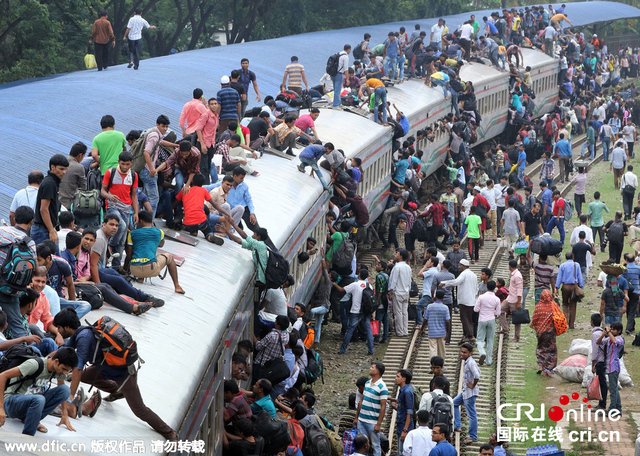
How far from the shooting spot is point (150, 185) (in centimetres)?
1166

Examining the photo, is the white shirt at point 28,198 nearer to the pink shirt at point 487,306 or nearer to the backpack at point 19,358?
the backpack at point 19,358

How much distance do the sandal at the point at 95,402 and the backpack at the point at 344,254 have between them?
10.7 metres

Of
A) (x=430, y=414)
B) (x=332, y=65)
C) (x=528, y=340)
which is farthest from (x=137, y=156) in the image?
(x=332, y=65)

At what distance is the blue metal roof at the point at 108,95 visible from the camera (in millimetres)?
14656

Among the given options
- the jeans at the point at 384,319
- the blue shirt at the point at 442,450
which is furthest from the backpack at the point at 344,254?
the blue shirt at the point at 442,450

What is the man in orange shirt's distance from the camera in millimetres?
22234

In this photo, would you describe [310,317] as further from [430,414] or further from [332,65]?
[332,65]

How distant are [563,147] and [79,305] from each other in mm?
24089

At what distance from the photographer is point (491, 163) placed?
2794cm

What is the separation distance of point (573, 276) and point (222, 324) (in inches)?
374

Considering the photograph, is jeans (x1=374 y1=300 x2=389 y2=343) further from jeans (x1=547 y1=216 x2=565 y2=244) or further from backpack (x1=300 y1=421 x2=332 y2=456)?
backpack (x1=300 y1=421 x2=332 y2=456)

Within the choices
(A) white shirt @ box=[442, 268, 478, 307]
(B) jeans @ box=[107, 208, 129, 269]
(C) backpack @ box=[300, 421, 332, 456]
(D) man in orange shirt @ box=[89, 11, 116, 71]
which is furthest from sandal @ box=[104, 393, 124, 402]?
(D) man in orange shirt @ box=[89, 11, 116, 71]

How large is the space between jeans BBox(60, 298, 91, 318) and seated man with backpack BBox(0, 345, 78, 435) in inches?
65.9

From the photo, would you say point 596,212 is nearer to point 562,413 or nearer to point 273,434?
point 562,413
